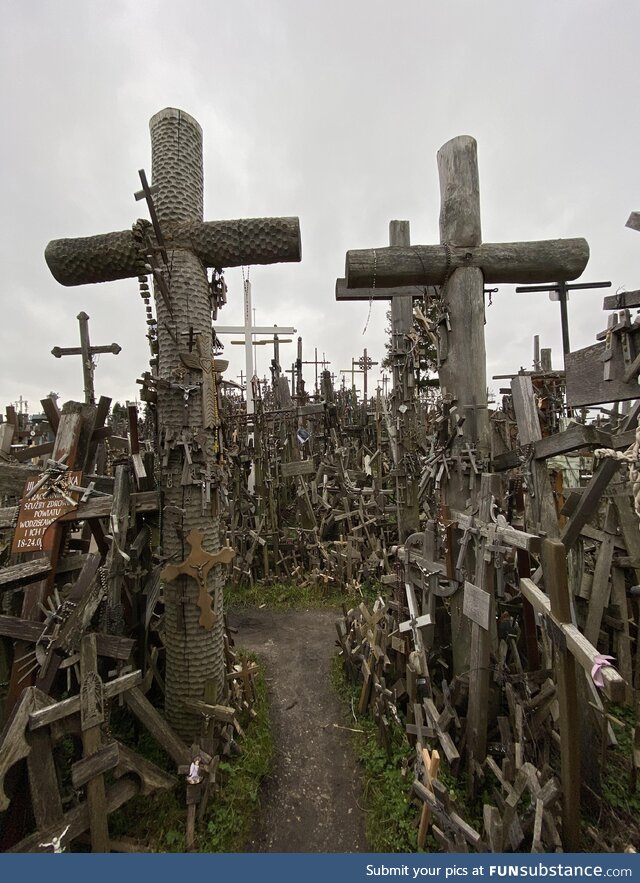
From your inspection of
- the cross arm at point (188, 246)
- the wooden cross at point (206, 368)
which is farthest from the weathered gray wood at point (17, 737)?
the cross arm at point (188, 246)

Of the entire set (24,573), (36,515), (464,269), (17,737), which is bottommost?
(17,737)

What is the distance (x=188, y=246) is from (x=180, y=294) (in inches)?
20.2

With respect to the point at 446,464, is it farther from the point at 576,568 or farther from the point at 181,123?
the point at 181,123

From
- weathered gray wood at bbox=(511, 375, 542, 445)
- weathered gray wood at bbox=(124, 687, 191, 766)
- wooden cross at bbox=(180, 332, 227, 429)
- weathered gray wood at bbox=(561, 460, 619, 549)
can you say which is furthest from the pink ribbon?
wooden cross at bbox=(180, 332, 227, 429)

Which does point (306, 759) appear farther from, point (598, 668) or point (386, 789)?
point (598, 668)

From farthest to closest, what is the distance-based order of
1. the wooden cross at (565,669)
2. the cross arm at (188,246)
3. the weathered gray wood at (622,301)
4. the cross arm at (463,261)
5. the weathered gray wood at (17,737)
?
the cross arm at (188,246), the cross arm at (463,261), the weathered gray wood at (17,737), the wooden cross at (565,669), the weathered gray wood at (622,301)

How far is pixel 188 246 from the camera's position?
13.2ft

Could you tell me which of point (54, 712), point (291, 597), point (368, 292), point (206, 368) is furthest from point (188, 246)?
point (291, 597)

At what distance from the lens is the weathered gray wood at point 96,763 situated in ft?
8.70

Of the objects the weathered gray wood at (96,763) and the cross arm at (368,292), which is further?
the cross arm at (368,292)

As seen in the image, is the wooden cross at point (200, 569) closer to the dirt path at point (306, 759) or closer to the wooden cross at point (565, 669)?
the dirt path at point (306, 759)

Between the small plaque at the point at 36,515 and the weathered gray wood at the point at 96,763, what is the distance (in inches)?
68.1

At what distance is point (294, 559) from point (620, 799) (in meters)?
6.92

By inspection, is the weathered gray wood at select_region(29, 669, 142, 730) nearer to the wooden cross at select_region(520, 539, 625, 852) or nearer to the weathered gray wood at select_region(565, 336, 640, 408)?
the wooden cross at select_region(520, 539, 625, 852)
